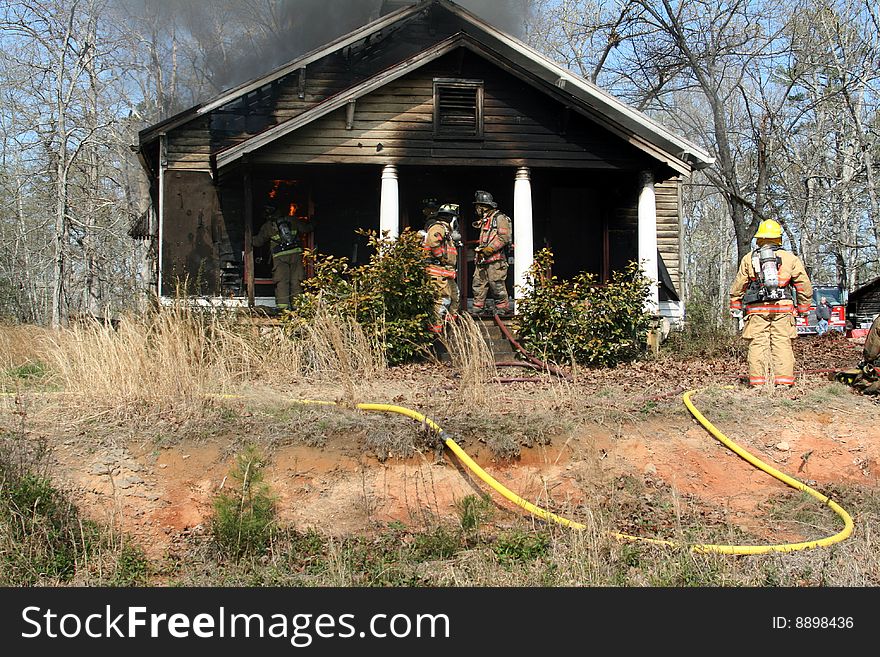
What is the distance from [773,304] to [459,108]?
6848mm

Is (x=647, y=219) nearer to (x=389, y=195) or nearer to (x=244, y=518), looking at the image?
(x=389, y=195)

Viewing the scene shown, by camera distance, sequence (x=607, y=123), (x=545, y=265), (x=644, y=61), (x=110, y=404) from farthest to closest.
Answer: (x=644, y=61) → (x=607, y=123) → (x=545, y=265) → (x=110, y=404)

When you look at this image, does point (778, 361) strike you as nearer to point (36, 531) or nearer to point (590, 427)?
point (590, 427)

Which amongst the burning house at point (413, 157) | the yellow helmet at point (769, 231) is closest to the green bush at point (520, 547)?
the yellow helmet at point (769, 231)

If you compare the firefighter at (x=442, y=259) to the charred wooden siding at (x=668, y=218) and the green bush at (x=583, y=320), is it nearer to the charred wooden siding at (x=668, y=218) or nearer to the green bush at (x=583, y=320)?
the green bush at (x=583, y=320)

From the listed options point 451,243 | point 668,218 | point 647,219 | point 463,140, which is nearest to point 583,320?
point 451,243

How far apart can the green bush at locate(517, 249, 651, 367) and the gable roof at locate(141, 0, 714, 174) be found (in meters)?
3.07

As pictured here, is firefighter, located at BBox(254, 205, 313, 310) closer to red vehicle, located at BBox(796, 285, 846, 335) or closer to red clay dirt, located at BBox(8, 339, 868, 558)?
red clay dirt, located at BBox(8, 339, 868, 558)

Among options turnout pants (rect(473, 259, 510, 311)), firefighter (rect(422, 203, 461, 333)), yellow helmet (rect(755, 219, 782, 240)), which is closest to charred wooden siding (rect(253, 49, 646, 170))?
firefighter (rect(422, 203, 461, 333))

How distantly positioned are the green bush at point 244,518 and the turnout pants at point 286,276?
8361 millimetres

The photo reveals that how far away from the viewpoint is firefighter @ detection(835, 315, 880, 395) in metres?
9.34

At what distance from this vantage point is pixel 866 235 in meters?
35.9

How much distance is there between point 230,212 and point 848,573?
13.2 meters

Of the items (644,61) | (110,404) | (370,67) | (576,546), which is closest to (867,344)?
(576,546)
